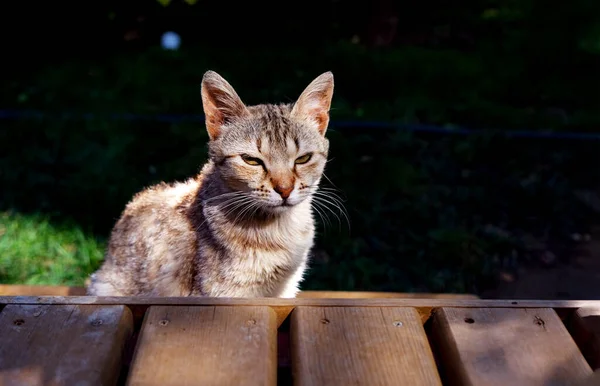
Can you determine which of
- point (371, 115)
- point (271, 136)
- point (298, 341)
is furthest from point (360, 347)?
point (371, 115)

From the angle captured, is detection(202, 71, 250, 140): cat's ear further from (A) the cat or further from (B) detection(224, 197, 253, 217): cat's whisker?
(B) detection(224, 197, 253, 217): cat's whisker

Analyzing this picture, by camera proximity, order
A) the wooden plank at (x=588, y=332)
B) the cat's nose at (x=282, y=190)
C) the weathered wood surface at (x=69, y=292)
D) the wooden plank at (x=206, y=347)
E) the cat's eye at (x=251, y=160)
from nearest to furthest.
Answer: the wooden plank at (x=206, y=347) → the wooden plank at (x=588, y=332) → the cat's nose at (x=282, y=190) → the cat's eye at (x=251, y=160) → the weathered wood surface at (x=69, y=292)

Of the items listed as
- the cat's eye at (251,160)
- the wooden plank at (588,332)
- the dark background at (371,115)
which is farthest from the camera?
the dark background at (371,115)

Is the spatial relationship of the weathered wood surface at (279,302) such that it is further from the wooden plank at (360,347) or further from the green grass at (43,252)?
the green grass at (43,252)

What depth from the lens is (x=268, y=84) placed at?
7.23 m

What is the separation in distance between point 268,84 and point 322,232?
286cm

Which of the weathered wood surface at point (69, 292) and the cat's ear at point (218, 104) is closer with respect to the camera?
the cat's ear at point (218, 104)

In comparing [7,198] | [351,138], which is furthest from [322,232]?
[7,198]

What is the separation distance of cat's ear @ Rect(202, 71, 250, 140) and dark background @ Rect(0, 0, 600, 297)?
63.0 inches

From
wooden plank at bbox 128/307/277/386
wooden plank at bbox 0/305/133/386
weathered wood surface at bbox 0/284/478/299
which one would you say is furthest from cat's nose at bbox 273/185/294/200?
wooden plank at bbox 0/305/133/386

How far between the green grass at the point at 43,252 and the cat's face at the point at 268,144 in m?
1.74

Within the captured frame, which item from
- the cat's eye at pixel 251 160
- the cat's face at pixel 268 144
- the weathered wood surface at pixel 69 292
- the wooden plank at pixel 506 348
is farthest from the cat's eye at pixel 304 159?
the wooden plank at pixel 506 348

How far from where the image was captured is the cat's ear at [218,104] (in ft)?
9.59

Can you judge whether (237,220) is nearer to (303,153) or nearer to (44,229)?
(303,153)
